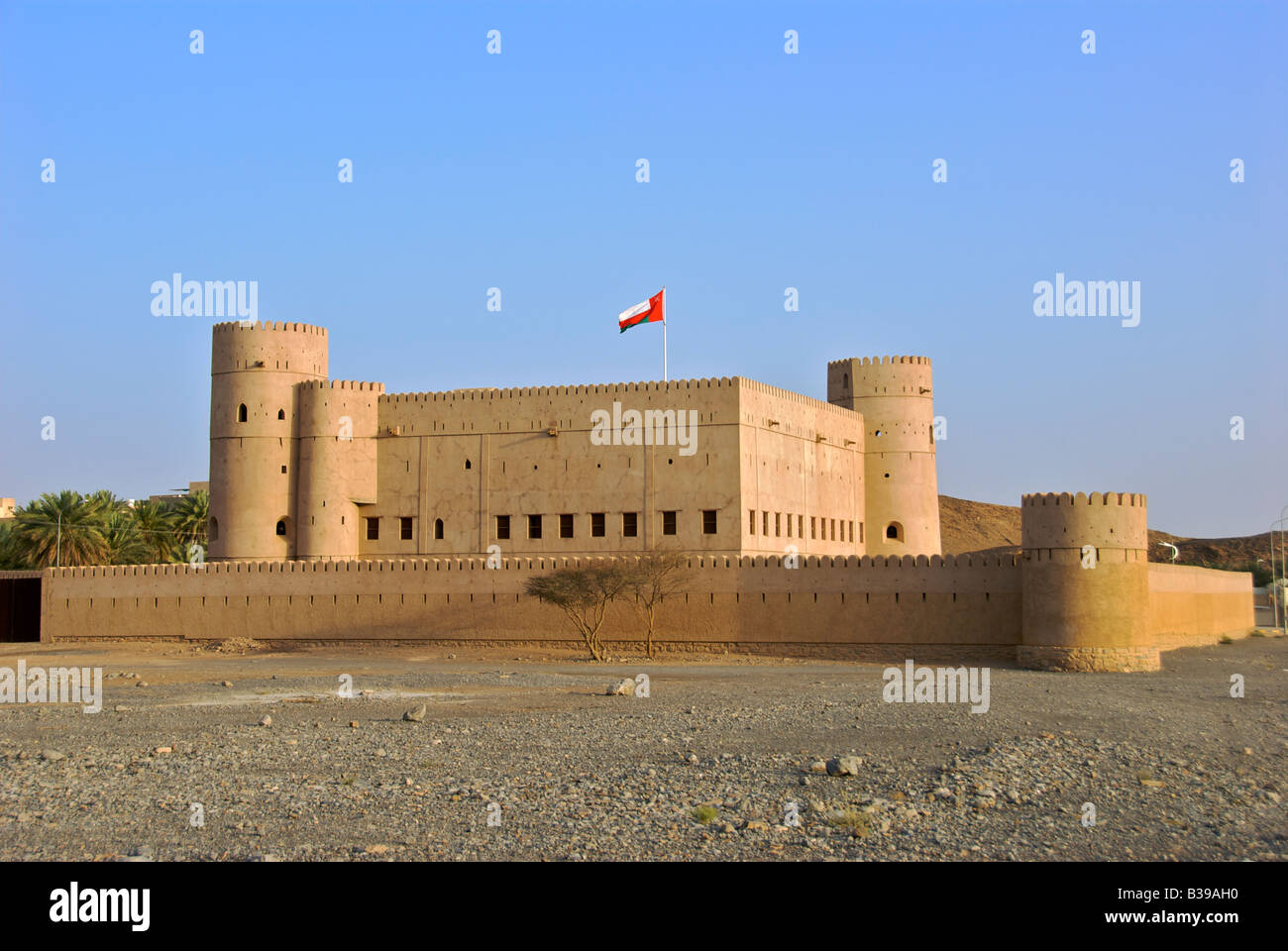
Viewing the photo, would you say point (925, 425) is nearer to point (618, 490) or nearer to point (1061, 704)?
point (618, 490)

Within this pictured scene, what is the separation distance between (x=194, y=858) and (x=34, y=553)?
3730 centimetres

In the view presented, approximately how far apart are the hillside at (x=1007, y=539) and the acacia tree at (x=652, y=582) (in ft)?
125

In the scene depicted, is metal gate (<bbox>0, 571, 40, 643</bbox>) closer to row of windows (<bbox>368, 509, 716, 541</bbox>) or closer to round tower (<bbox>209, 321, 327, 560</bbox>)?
round tower (<bbox>209, 321, 327, 560</bbox>)

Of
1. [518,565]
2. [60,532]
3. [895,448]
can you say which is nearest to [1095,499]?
[518,565]

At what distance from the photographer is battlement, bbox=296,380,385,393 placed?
38.9 m

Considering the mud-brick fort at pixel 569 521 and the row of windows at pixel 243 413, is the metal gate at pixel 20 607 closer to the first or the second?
the mud-brick fort at pixel 569 521

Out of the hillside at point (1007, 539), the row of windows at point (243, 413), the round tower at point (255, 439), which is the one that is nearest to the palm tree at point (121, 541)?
the round tower at point (255, 439)

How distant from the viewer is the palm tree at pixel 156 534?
49.2 m

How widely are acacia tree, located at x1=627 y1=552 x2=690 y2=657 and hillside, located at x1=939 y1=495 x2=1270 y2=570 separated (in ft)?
125

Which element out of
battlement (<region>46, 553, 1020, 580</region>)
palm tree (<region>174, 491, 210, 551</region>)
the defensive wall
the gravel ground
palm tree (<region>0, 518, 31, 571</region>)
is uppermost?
palm tree (<region>174, 491, 210, 551</region>)

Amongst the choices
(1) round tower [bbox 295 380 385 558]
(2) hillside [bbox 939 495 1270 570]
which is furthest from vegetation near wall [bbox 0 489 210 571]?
(2) hillside [bbox 939 495 1270 570]

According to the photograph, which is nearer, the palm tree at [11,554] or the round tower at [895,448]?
the round tower at [895,448]
